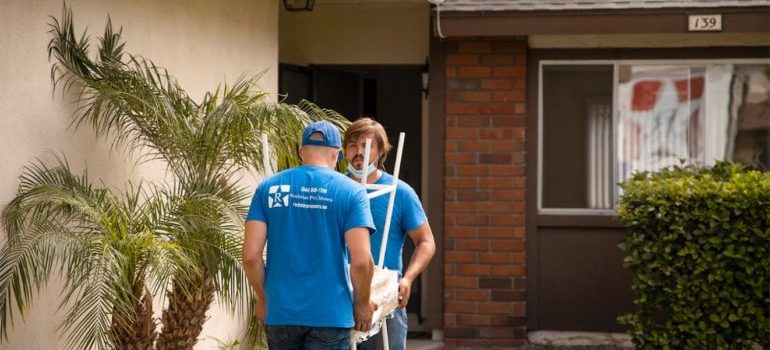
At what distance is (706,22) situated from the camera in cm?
966

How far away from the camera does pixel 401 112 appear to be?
12.0 m

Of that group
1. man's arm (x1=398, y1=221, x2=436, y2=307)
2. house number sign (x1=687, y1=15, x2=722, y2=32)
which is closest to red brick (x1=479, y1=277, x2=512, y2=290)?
house number sign (x1=687, y1=15, x2=722, y2=32)

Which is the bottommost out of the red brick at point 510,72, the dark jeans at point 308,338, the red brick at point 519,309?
the red brick at point 519,309

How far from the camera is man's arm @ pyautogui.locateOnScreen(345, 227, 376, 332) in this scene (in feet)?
16.1

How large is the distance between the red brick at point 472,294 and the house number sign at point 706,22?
2757 mm

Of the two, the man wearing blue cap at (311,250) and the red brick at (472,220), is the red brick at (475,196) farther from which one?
the man wearing blue cap at (311,250)

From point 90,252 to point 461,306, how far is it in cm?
529

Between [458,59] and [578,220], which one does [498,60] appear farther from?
[578,220]

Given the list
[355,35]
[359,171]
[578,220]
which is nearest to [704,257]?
[578,220]

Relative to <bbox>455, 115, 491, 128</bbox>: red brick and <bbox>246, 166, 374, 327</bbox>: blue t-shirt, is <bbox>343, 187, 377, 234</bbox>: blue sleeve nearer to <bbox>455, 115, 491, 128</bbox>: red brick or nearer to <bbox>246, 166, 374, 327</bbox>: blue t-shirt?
<bbox>246, 166, 374, 327</bbox>: blue t-shirt

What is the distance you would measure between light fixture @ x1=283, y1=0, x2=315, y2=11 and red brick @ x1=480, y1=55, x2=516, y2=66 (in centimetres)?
151

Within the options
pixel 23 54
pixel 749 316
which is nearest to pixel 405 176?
pixel 749 316

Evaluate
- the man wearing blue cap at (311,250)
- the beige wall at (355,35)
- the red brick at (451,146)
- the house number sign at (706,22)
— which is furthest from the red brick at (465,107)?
the man wearing blue cap at (311,250)

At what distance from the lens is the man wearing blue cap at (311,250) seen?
491 cm
